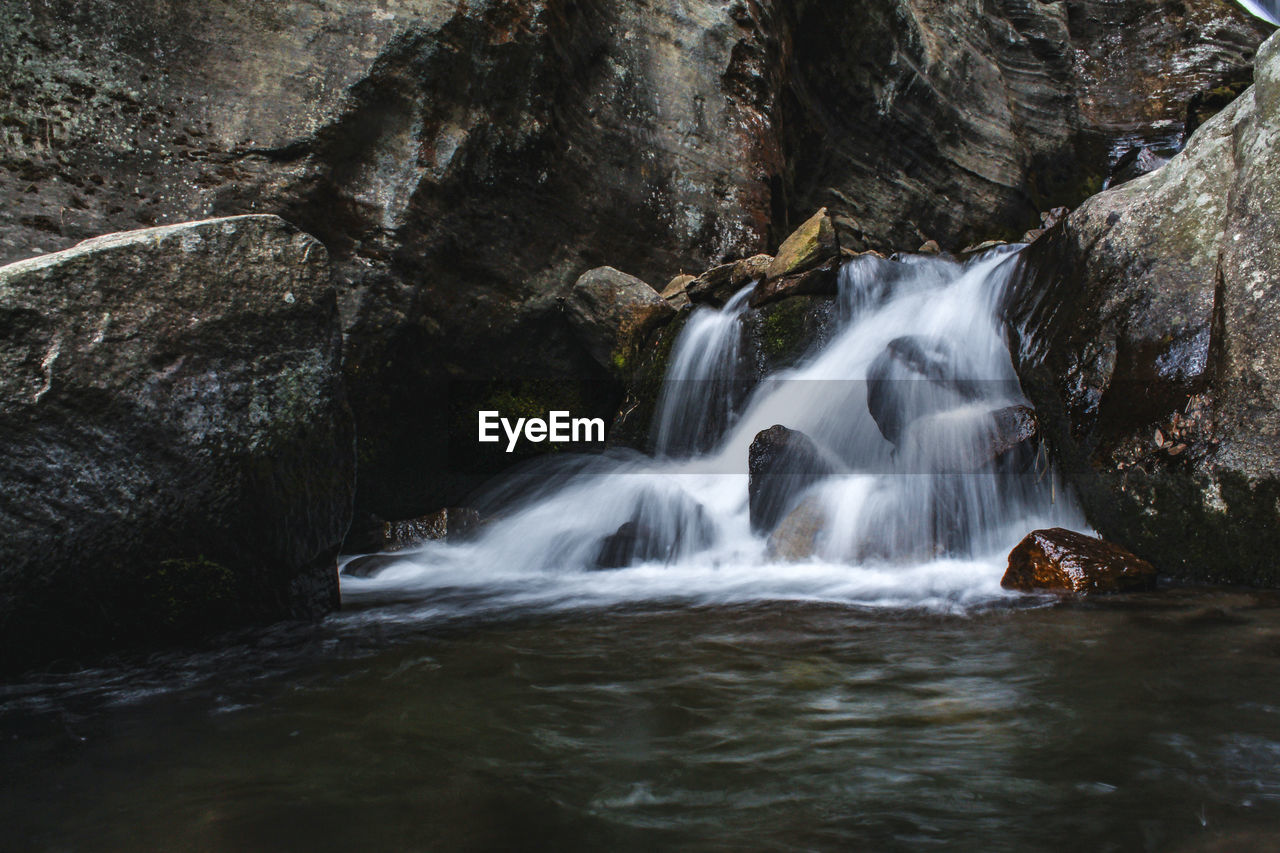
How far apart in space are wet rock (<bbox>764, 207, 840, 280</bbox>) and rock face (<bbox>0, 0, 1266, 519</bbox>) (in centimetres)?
170

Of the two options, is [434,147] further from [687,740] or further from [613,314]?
[687,740]

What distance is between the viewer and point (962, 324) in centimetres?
656

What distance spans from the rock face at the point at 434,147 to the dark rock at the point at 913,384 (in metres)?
3.22

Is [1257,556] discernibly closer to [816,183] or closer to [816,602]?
[816,602]

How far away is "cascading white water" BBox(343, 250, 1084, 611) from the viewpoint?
16.0 ft

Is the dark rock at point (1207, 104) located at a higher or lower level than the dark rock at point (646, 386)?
higher

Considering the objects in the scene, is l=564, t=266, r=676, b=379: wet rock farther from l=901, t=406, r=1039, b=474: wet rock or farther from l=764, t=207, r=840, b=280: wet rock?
l=901, t=406, r=1039, b=474: wet rock

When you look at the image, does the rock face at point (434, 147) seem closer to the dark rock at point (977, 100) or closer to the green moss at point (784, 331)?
the dark rock at point (977, 100)

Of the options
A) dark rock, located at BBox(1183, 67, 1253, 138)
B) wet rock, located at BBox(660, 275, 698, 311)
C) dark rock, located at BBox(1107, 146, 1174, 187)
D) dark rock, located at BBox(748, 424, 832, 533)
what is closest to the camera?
dark rock, located at BBox(748, 424, 832, 533)

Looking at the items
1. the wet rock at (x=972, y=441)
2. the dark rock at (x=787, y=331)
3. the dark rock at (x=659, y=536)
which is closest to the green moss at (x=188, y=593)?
the dark rock at (x=659, y=536)

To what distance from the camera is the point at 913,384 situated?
6.10 metres

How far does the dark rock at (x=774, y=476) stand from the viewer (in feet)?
19.0

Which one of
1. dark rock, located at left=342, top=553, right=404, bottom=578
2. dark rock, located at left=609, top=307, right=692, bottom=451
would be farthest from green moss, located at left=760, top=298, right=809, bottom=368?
dark rock, located at left=342, top=553, right=404, bottom=578

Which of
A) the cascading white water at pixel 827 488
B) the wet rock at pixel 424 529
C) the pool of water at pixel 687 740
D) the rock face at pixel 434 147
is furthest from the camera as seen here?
the wet rock at pixel 424 529
